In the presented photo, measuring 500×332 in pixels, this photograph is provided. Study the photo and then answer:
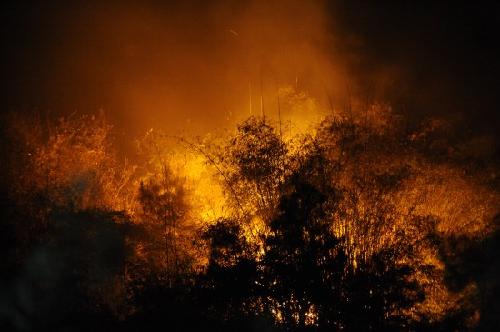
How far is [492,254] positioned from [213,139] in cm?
1011

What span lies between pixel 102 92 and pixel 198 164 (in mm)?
9675

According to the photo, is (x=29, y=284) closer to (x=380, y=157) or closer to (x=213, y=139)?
(x=213, y=139)

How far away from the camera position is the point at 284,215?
42.9 ft

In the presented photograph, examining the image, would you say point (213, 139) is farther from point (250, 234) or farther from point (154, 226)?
point (250, 234)

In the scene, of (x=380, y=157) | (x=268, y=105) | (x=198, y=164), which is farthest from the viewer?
(x=268, y=105)

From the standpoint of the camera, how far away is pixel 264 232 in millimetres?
14180

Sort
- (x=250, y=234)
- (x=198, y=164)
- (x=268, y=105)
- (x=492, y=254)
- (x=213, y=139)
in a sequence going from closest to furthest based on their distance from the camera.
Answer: (x=250, y=234)
(x=492, y=254)
(x=213, y=139)
(x=198, y=164)
(x=268, y=105)

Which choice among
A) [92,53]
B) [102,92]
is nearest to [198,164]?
[102,92]

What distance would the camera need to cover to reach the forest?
43.3 feet

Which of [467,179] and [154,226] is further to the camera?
[467,179]

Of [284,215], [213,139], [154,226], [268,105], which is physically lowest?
[284,215]

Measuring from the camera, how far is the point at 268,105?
1262 inches

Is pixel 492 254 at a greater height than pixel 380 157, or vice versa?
pixel 380 157

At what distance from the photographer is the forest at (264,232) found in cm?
1320
